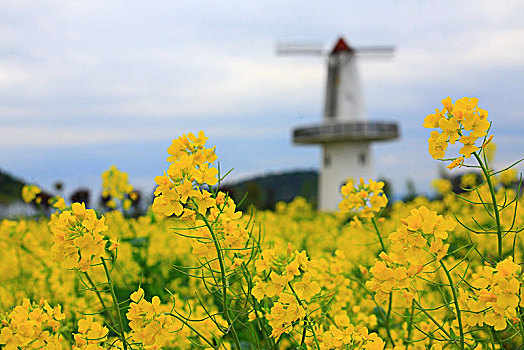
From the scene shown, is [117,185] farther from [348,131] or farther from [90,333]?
[348,131]

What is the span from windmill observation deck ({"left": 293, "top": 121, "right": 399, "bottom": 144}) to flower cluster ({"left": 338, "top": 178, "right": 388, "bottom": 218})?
55.7ft

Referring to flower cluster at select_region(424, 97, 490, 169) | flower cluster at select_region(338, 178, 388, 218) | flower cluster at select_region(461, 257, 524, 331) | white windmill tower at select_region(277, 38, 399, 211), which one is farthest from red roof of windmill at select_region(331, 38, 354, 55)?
flower cluster at select_region(461, 257, 524, 331)

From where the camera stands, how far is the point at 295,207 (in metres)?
8.46

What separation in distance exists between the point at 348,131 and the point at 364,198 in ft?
56.0

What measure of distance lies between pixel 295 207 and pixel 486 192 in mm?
4010

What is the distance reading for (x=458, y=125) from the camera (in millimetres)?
1382

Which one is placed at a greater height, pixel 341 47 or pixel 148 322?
pixel 341 47

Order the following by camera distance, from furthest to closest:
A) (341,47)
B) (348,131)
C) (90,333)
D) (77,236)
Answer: (341,47)
(348,131)
(90,333)
(77,236)

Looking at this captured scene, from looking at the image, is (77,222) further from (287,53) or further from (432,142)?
(287,53)

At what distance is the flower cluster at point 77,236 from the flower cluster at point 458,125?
0.92 meters

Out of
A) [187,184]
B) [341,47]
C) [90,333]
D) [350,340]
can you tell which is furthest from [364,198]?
[341,47]

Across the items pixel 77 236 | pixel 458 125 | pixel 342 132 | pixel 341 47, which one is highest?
pixel 341 47

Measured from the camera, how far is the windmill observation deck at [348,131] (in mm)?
18828

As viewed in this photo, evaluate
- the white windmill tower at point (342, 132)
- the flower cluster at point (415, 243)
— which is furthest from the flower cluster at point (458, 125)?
the white windmill tower at point (342, 132)
